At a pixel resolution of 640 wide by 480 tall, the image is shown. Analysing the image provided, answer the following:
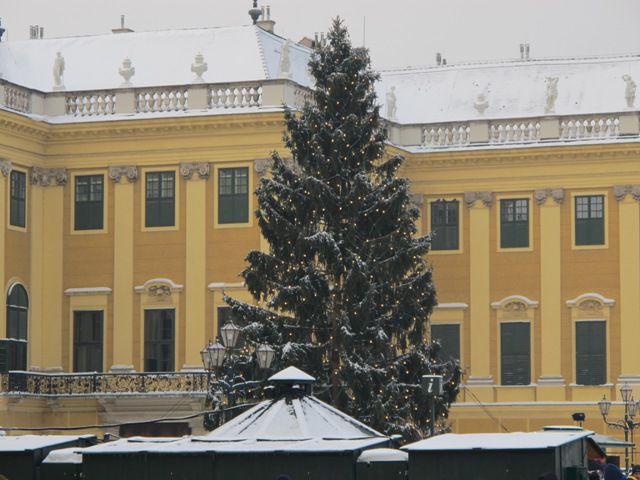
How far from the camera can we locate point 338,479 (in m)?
21.9

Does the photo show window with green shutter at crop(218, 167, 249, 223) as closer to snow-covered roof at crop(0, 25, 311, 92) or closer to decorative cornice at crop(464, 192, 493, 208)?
snow-covered roof at crop(0, 25, 311, 92)

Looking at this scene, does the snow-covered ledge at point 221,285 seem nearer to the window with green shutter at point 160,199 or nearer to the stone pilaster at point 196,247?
the stone pilaster at point 196,247

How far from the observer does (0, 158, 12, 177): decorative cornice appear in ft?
171

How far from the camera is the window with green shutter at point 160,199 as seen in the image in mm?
53938

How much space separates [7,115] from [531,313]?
617 inches

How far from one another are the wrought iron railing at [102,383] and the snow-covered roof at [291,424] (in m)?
28.4

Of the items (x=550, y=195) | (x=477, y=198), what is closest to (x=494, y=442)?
(x=550, y=195)

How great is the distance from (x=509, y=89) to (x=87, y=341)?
16.2 m

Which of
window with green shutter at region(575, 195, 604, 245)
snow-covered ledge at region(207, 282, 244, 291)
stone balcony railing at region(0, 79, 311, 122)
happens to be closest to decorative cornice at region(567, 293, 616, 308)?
window with green shutter at region(575, 195, 604, 245)

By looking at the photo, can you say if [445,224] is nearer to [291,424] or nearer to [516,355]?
[516,355]

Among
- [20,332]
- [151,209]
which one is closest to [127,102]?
[151,209]

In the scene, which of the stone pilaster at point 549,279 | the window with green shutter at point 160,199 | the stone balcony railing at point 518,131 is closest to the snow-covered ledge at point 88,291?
the window with green shutter at point 160,199

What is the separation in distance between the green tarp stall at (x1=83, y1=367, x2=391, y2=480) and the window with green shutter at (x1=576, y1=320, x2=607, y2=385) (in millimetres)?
33571

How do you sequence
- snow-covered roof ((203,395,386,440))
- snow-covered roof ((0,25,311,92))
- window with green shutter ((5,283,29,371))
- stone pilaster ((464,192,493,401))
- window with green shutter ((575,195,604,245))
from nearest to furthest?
snow-covered roof ((203,395,386,440))
window with green shutter ((5,283,29,371))
snow-covered roof ((0,25,311,92))
window with green shutter ((575,195,604,245))
stone pilaster ((464,192,493,401))
